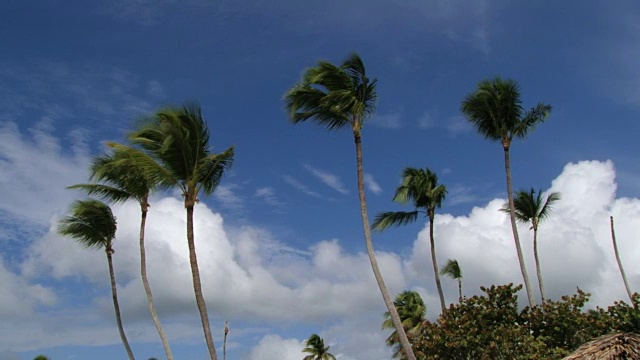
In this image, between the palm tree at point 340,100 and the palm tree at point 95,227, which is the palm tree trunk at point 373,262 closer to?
the palm tree at point 340,100

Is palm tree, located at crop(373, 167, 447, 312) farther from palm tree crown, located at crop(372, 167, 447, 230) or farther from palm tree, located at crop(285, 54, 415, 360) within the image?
palm tree, located at crop(285, 54, 415, 360)

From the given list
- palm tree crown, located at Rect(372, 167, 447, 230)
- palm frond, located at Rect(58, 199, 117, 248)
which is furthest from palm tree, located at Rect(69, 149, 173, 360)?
palm tree crown, located at Rect(372, 167, 447, 230)

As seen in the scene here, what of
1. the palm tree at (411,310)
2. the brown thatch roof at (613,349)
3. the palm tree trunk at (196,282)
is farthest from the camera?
the palm tree at (411,310)

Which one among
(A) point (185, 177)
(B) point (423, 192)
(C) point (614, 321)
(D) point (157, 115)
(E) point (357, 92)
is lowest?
(C) point (614, 321)

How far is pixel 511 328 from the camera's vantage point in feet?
70.3

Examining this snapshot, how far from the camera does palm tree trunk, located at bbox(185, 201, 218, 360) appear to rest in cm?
1836

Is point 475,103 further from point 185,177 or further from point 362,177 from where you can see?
point 185,177

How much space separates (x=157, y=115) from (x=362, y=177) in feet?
23.1

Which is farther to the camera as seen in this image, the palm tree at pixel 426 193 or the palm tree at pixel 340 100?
the palm tree at pixel 426 193

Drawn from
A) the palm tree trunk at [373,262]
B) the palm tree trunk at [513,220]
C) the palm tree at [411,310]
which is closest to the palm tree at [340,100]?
the palm tree trunk at [373,262]

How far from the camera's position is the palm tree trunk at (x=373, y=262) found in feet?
63.3

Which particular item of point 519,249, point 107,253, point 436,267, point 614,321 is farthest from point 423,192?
point 107,253

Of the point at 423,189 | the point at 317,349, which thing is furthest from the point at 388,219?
the point at 317,349

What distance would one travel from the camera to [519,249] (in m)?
26.1
